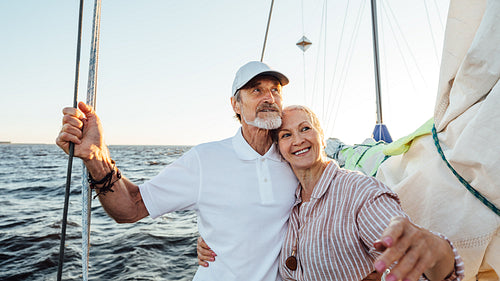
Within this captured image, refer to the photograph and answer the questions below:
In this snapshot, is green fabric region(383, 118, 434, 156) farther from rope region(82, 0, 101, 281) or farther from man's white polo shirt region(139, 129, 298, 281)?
rope region(82, 0, 101, 281)

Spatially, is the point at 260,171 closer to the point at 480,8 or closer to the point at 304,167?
the point at 304,167

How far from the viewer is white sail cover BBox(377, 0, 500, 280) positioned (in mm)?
1203

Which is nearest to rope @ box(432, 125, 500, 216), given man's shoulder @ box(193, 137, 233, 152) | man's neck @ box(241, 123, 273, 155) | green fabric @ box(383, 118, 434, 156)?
green fabric @ box(383, 118, 434, 156)

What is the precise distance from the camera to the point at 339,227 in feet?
4.94

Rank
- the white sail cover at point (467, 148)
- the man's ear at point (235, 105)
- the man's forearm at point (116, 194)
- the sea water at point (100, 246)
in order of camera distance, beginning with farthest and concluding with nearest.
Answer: the sea water at point (100, 246) < the man's ear at point (235, 105) < the man's forearm at point (116, 194) < the white sail cover at point (467, 148)

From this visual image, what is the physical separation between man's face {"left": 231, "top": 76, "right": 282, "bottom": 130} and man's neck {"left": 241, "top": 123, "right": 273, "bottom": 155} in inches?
2.7

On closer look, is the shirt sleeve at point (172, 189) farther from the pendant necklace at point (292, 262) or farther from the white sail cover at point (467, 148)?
the white sail cover at point (467, 148)

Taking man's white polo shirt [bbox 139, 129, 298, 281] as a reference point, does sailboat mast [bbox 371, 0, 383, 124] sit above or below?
above

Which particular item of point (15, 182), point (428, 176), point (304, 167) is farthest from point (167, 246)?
point (15, 182)

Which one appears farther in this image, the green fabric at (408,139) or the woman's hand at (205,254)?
the woman's hand at (205,254)

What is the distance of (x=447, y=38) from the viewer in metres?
1.51

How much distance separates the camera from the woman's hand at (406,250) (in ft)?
2.68

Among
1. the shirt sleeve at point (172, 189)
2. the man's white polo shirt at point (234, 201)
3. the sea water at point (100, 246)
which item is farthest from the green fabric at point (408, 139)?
the sea water at point (100, 246)

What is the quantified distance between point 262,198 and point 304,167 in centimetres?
34
